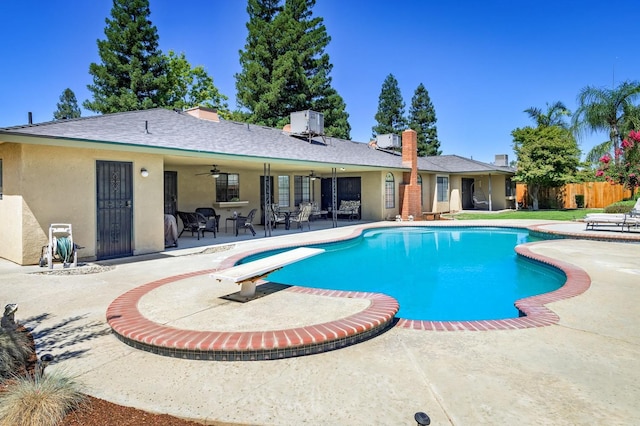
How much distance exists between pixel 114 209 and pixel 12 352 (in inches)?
266

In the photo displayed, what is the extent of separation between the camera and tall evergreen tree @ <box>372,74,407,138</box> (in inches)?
1909

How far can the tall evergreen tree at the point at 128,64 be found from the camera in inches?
1226

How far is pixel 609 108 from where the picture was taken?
84.6 ft

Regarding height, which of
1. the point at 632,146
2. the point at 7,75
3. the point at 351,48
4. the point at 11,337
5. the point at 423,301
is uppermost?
the point at 351,48

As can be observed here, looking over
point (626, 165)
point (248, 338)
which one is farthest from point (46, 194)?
point (626, 165)

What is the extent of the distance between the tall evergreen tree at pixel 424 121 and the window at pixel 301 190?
30.4 meters

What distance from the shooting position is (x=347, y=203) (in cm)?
2155

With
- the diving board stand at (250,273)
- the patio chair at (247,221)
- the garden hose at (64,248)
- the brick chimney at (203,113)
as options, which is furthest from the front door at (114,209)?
the brick chimney at (203,113)

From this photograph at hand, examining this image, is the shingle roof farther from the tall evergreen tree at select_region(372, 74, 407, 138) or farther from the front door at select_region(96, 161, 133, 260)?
the tall evergreen tree at select_region(372, 74, 407, 138)

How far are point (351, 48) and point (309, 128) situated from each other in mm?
20128

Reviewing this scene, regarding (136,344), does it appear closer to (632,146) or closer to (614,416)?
(614,416)

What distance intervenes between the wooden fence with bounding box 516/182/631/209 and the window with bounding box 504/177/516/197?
6.20ft

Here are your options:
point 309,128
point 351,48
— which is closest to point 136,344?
point 309,128

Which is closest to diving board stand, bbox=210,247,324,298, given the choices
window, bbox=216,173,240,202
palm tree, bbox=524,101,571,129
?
window, bbox=216,173,240,202
